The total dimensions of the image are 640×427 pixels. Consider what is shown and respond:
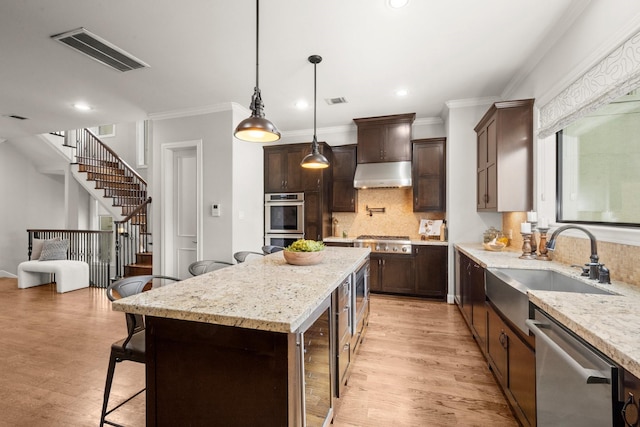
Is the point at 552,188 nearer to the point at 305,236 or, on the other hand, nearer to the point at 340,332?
the point at 340,332

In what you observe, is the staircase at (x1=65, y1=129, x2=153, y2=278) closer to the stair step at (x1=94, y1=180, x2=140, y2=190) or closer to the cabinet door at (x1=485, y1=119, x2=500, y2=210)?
the stair step at (x1=94, y1=180, x2=140, y2=190)

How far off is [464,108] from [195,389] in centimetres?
451

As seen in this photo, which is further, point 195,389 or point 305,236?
point 305,236

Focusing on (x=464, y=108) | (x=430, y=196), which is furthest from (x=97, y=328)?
(x=464, y=108)

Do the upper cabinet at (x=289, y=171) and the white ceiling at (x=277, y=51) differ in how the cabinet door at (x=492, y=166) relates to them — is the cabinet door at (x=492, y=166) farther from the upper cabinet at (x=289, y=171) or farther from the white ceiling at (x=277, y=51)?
the upper cabinet at (x=289, y=171)

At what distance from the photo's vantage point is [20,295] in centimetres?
485

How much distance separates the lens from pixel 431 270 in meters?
4.35

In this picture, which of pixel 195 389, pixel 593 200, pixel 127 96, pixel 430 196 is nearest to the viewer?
pixel 195 389

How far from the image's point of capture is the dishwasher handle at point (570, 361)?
0.95m

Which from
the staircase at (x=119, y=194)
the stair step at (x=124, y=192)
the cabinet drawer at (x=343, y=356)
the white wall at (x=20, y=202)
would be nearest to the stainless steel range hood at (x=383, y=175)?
the cabinet drawer at (x=343, y=356)

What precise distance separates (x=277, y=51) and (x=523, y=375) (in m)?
3.17

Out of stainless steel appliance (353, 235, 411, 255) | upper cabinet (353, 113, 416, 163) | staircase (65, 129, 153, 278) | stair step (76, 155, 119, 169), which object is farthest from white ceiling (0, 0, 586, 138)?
stair step (76, 155, 119, 169)

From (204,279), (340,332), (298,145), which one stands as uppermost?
(298,145)

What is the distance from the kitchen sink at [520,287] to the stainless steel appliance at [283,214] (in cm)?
315
